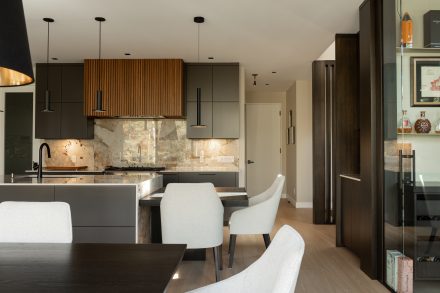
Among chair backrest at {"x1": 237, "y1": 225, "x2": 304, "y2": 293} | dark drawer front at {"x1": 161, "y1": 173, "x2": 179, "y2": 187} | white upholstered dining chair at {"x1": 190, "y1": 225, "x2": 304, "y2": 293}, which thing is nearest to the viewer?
chair backrest at {"x1": 237, "y1": 225, "x2": 304, "y2": 293}

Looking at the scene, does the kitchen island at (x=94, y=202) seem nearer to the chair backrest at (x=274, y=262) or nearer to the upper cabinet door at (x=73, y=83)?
the chair backrest at (x=274, y=262)

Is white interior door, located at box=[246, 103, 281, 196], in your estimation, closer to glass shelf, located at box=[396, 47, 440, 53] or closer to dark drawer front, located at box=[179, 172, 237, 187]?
dark drawer front, located at box=[179, 172, 237, 187]

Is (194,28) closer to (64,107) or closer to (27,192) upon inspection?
(27,192)

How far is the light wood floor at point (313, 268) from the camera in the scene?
9.81ft

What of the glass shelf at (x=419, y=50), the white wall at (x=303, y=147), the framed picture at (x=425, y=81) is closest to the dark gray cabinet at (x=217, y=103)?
the white wall at (x=303, y=147)

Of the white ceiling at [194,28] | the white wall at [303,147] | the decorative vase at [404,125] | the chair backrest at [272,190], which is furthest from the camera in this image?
the white wall at [303,147]

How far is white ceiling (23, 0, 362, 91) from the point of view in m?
3.69

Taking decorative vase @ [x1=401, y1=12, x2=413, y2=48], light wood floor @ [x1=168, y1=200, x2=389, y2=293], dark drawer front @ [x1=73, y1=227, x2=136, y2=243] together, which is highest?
decorative vase @ [x1=401, y1=12, x2=413, y2=48]

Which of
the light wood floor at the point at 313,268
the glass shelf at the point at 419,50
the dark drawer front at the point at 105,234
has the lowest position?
the light wood floor at the point at 313,268

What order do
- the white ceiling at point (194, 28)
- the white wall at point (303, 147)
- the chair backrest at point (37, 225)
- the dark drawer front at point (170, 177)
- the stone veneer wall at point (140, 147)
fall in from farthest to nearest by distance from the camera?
the white wall at point (303, 147) → the stone veneer wall at point (140, 147) → the dark drawer front at point (170, 177) → the white ceiling at point (194, 28) → the chair backrest at point (37, 225)

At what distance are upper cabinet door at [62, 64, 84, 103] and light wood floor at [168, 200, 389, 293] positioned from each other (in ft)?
10.9

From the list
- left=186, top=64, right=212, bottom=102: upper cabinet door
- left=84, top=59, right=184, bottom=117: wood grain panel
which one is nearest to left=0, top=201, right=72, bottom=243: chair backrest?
left=84, top=59, right=184, bottom=117: wood grain panel

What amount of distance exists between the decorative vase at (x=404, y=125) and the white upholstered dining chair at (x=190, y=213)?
1.53 meters

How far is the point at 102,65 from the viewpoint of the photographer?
225 inches
